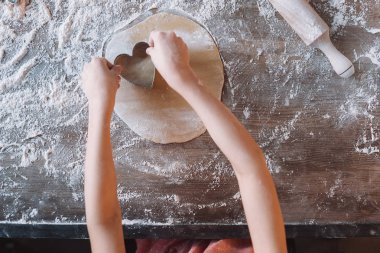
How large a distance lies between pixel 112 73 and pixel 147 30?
0.16 m

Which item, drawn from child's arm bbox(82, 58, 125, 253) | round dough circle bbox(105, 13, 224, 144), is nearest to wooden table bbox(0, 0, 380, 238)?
round dough circle bbox(105, 13, 224, 144)

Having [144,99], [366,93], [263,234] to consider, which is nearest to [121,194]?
[144,99]

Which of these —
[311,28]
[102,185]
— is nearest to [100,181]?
[102,185]

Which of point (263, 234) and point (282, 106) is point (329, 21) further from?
point (263, 234)

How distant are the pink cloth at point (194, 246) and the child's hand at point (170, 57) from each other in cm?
40

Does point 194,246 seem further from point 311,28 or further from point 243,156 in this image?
point 311,28

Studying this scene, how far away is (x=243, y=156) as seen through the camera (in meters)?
0.84

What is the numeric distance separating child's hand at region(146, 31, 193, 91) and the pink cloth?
40cm

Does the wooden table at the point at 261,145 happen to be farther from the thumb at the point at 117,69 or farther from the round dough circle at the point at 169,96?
the thumb at the point at 117,69

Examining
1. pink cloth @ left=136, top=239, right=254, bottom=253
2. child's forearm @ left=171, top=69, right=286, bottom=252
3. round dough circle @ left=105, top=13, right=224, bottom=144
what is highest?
round dough circle @ left=105, top=13, right=224, bottom=144

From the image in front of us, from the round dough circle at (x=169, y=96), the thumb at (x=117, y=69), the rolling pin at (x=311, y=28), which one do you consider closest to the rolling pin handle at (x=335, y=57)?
the rolling pin at (x=311, y=28)

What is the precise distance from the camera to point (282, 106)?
3.41 feet

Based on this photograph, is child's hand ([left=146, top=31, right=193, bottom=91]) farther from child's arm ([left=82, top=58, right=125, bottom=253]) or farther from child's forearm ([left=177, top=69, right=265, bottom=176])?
child's arm ([left=82, top=58, right=125, bottom=253])

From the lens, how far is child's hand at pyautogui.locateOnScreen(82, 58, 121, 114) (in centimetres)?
95
